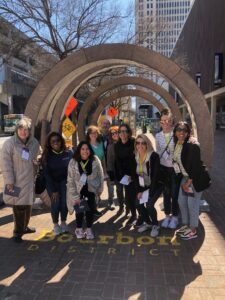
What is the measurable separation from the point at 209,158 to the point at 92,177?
257cm

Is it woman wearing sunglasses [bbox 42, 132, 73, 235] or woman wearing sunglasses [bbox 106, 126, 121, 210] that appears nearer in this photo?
woman wearing sunglasses [bbox 42, 132, 73, 235]

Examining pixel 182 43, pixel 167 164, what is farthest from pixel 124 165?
pixel 182 43

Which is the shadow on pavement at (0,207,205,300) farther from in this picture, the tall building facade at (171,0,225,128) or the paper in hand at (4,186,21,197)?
the tall building facade at (171,0,225,128)

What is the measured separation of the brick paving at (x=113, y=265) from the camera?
12.5 ft

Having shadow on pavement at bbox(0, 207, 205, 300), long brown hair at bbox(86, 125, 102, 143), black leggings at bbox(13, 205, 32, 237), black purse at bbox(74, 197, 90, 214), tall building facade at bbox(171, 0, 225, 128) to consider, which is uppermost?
tall building facade at bbox(171, 0, 225, 128)

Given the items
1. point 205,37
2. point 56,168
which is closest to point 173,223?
point 56,168


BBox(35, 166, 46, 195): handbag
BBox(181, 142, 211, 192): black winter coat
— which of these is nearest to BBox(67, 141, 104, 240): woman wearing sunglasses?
BBox(35, 166, 46, 195): handbag

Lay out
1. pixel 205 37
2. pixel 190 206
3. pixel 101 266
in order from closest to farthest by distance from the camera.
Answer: pixel 101 266, pixel 190 206, pixel 205 37

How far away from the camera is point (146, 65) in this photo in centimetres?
666

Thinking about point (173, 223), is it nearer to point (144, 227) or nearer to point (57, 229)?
point (144, 227)

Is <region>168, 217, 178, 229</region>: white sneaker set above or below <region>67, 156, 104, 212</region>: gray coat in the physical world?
below

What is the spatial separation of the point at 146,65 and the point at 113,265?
394cm

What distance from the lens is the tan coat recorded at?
5023mm

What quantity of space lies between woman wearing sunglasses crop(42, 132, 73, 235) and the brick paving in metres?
0.55
